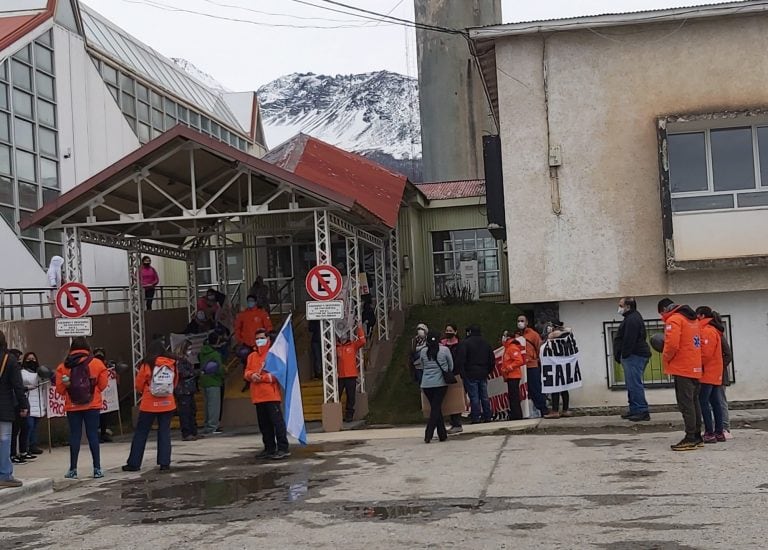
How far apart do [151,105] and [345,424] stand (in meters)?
15.4

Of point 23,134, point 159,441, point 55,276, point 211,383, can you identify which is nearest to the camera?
point 159,441

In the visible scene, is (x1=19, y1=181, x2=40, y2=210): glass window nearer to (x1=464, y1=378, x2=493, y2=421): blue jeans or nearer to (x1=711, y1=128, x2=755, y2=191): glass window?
(x1=464, y1=378, x2=493, y2=421): blue jeans

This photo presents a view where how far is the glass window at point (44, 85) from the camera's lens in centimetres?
2234

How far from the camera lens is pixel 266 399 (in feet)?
40.5

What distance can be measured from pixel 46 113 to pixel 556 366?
1438cm

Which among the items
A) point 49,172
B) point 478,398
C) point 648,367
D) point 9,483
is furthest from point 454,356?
point 49,172

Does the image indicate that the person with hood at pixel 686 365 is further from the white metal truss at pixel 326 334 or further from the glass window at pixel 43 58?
the glass window at pixel 43 58

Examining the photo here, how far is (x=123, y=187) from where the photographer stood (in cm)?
1772

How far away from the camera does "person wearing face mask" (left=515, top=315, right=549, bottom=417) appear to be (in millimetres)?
15328

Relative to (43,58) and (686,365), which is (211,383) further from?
(43,58)

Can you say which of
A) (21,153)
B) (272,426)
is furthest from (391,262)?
(272,426)

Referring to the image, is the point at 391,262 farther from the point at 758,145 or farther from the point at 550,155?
the point at 758,145

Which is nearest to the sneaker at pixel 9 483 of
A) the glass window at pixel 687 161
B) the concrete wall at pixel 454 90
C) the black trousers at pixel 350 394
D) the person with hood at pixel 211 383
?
the person with hood at pixel 211 383

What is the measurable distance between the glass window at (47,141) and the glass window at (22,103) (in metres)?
0.57
